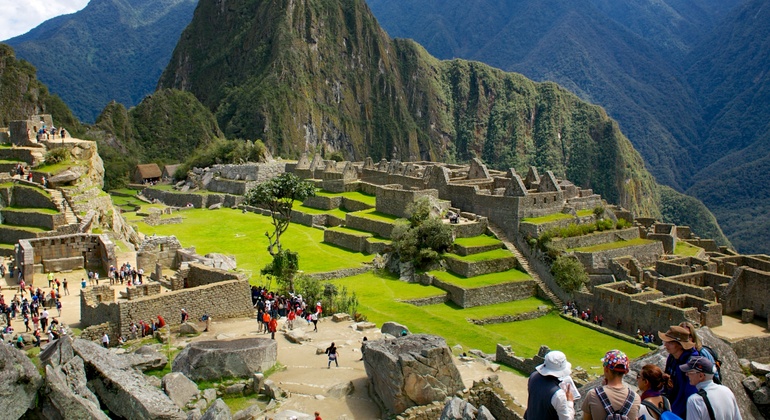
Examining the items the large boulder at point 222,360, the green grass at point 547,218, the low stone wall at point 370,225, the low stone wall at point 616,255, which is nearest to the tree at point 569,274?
the low stone wall at point 616,255

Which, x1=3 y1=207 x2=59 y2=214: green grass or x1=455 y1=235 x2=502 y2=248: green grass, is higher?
x1=3 y1=207 x2=59 y2=214: green grass

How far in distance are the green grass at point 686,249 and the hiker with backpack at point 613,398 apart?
1555 inches

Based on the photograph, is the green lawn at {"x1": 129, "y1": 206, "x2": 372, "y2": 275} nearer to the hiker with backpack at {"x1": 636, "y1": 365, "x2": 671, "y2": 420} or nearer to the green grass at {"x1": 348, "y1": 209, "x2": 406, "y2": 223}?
the green grass at {"x1": 348, "y1": 209, "x2": 406, "y2": 223}

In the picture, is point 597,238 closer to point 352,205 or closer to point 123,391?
point 352,205

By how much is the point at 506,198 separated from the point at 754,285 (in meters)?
13.5

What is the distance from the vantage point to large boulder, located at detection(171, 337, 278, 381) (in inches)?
615

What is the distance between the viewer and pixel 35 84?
114375 millimetres

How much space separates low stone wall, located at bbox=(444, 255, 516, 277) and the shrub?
2127cm

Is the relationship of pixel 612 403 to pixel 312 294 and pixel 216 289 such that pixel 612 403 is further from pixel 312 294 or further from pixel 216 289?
pixel 312 294

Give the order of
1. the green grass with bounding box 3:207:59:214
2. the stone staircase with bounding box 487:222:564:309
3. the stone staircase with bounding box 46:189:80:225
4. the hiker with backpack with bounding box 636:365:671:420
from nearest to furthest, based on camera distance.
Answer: the hiker with backpack with bounding box 636:365:671:420 < the stone staircase with bounding box 46:189:80:225 < the green grass with bounding box 3:207:59:214 < the stone staircase with bounding box 487:222:564:309

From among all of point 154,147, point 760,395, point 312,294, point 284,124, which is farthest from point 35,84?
point 760,395

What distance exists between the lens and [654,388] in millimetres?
7941

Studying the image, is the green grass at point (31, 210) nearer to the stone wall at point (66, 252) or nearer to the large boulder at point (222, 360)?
the stone wall at point (66, 252)

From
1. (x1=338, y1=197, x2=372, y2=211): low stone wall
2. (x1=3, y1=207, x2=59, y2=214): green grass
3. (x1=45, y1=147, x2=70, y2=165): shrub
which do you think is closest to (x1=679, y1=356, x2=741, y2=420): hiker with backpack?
(x1=3, y1=207, x2=59, y2=214): green grass
